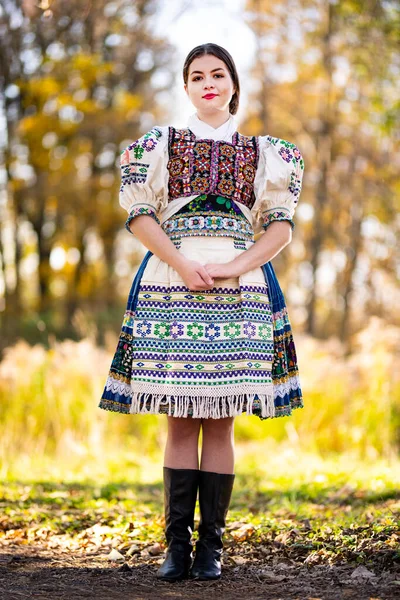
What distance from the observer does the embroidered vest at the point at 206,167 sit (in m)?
2.56

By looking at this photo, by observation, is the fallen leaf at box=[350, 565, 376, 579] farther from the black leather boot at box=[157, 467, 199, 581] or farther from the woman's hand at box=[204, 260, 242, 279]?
the woman's hand at box=[204, 260, 242, 279]

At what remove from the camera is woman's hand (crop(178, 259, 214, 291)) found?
241 cm

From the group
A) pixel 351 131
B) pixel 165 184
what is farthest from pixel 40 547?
pixel 351 131

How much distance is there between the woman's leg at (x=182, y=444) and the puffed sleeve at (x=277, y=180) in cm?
78

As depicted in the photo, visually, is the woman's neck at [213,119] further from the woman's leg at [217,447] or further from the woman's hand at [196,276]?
the woman's leg at [217,447]

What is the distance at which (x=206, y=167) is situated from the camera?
2568 millimetres

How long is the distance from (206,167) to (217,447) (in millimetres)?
1000

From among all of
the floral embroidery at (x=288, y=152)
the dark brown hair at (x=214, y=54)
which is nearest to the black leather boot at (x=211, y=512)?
the floral embroidery at (x=288, y=152)

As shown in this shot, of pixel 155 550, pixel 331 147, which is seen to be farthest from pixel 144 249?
pixel 155 550

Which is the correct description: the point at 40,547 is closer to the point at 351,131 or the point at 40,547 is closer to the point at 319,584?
the point at 319,584

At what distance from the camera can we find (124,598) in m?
2.22

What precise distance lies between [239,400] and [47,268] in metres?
13.8

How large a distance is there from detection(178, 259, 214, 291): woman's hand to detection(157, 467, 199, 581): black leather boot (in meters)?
0.65

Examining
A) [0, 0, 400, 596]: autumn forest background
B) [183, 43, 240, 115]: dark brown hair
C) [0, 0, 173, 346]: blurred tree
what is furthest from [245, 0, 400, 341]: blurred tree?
[183, 43, 240, 115]: dark brown hair
